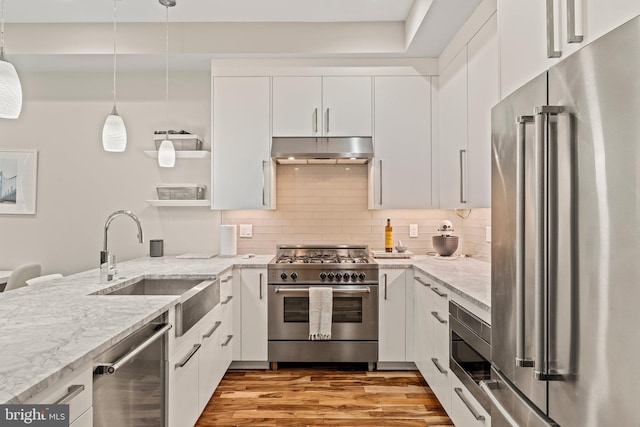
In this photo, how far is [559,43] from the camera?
1248 millimetres

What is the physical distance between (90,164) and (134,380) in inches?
115

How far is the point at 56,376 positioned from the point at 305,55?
312 centimetres

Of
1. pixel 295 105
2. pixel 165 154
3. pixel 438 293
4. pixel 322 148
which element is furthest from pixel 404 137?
pixel 165 154

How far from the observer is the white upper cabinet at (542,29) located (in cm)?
103

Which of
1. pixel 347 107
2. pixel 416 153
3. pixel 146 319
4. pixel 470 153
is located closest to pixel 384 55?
pixel 347 107

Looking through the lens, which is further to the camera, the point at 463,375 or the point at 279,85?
the point at 279,85

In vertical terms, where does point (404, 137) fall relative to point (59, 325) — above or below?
above

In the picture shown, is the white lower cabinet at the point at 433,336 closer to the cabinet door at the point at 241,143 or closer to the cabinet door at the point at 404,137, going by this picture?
the cabinet door at the point at 404,137

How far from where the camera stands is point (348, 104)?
3701 mm

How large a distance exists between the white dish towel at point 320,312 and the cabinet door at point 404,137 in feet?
2.99

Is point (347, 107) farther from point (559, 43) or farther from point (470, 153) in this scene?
point (559, 43)

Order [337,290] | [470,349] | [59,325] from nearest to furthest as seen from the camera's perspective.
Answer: [59,325]
[470,349]
[337,290]

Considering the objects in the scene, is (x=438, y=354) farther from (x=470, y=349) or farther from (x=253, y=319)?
(x=253, y=319)

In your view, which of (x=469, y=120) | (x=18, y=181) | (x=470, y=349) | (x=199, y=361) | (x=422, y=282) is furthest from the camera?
(x=18, y=181)
